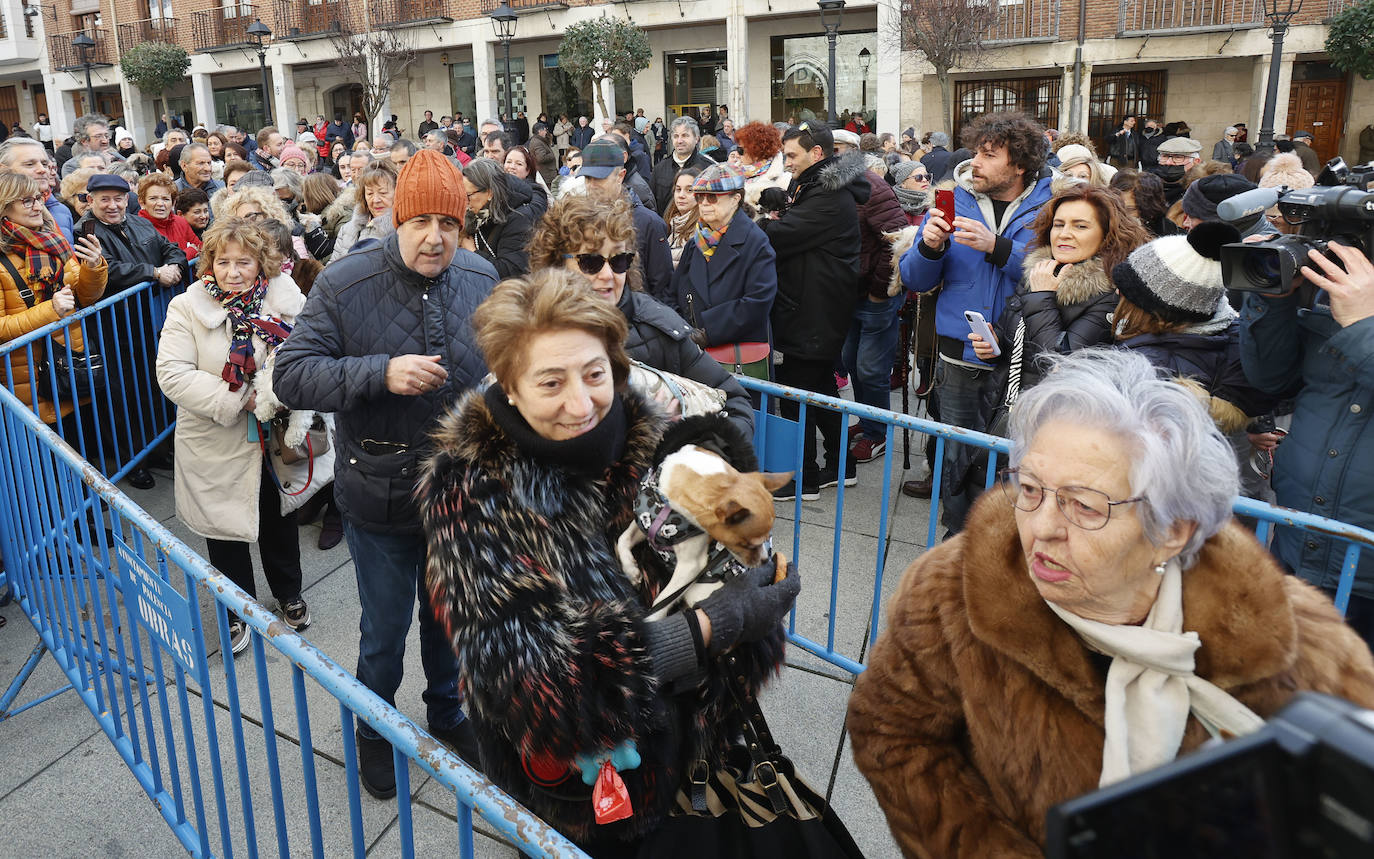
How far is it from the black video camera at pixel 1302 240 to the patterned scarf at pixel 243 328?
3.71 m

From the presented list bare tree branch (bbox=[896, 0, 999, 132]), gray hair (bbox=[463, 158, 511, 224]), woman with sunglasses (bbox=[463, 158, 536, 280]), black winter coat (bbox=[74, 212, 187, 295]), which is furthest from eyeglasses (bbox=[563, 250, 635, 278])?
bare tree branch (bbox=[896, 0, 999, 132])

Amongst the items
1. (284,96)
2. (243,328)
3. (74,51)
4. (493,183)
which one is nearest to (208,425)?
(243,328)

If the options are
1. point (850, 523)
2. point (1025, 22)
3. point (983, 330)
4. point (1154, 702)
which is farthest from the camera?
point (1025, 22)

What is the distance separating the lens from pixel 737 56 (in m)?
26.2

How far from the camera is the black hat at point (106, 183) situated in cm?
575

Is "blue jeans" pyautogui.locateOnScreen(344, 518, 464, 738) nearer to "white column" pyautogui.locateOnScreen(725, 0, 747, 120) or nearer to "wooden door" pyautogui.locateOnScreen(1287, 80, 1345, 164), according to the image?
"white column" pyautogui.locateOnScreen(725, 0, 747, 120)

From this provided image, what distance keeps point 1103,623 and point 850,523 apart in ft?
12.0

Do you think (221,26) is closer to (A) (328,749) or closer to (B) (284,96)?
(B) (284,96)

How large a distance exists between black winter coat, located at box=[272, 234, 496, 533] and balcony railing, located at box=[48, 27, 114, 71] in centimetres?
4134

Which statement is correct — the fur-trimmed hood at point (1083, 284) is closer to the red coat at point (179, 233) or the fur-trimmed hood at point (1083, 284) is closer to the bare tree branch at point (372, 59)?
the red coat at point (179, 233)

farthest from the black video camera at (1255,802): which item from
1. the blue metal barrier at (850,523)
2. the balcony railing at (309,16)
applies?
the balcony railing at (309,16)

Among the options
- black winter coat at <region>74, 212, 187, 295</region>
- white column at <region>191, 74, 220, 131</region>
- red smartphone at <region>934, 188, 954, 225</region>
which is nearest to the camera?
red smartphone at <region>934, 188, 954, 225</region>

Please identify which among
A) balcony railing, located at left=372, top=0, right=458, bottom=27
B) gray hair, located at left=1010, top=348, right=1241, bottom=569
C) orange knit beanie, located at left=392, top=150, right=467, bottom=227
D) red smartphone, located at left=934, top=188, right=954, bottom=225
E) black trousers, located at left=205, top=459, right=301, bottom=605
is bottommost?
black trousers, located at left=205, top=459, right=301, bottom=605

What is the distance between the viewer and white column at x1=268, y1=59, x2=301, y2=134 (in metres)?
32.0
